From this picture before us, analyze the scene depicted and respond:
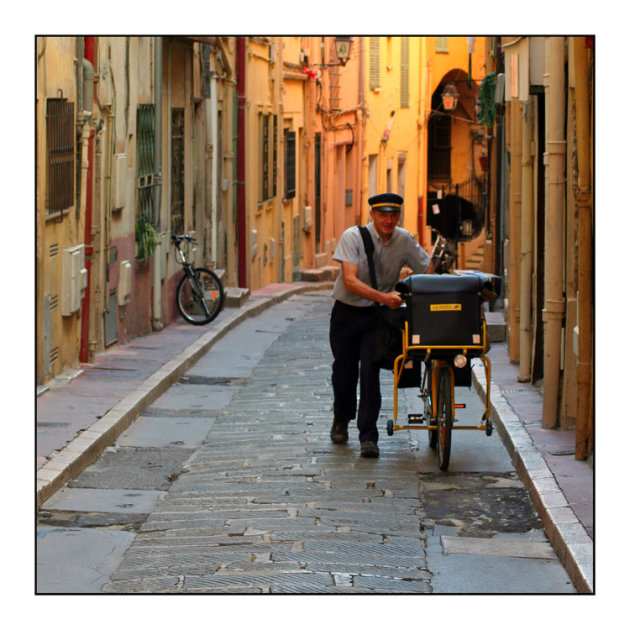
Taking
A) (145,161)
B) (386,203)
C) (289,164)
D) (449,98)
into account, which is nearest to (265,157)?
(289,164)

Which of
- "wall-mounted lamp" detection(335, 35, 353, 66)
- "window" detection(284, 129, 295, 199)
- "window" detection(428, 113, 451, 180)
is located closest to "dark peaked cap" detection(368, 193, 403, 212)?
"window" detection(284, 129, 295, 199)

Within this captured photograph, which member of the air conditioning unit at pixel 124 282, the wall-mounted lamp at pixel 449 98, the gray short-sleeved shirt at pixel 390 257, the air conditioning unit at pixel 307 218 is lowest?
the air conditioning unit at pixel 124 282

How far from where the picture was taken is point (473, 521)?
7211mm

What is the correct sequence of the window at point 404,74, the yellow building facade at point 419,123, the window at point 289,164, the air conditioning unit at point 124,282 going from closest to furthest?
the air conditioning unit at point 124,282 < the window at point 289,164 < the yellow building facade at point 419,123 < the window at point 404,74

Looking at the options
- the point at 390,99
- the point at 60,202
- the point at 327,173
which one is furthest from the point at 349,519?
the point at 390,99

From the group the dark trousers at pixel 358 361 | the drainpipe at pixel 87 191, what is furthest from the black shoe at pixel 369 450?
the drainpipe at pixel 87 191

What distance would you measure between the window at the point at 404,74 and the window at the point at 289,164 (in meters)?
12.6

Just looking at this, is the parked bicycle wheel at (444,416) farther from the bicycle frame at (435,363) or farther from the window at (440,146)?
the window at (440,146)

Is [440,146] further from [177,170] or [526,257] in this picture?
[526,257]

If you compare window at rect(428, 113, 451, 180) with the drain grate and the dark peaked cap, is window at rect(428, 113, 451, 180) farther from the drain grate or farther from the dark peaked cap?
the dark peaked cap

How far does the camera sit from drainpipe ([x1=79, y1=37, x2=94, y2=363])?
1208 centimetres

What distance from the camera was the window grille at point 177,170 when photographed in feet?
57.5

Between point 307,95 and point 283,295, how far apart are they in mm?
7805

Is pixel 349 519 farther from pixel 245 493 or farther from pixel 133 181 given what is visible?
pixel 133 181
